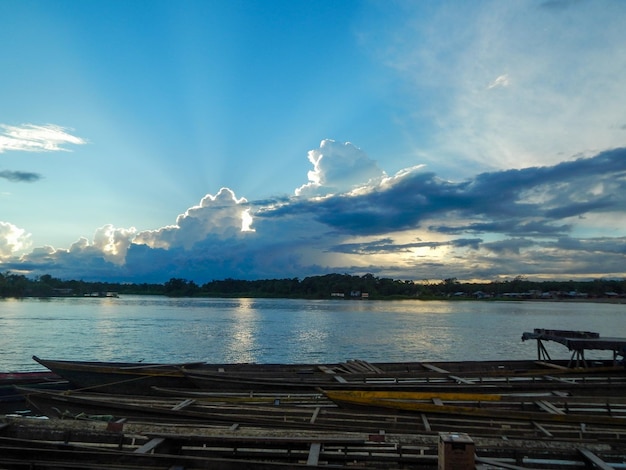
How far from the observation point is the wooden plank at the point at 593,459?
24.8 ft

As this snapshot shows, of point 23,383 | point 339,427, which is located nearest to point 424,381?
point 339,427

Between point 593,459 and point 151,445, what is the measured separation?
7.24 meters

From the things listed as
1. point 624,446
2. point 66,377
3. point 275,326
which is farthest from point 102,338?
point 624,446

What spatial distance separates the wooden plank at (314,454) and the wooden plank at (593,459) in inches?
171

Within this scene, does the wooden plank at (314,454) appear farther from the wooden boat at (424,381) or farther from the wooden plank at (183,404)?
the wooden boat at (424,381)

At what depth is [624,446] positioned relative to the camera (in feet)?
30.8

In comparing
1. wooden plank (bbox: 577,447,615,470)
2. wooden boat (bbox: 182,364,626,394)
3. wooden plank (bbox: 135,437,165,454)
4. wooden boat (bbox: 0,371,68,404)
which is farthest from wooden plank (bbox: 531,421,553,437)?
wooden boat (bbox: 0,371,68,404)

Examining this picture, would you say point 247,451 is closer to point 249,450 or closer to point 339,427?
point 249,450

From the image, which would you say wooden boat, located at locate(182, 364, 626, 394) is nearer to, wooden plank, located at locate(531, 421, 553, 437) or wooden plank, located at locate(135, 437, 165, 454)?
wooden plank, located at locate(531, 421, 553, 437)

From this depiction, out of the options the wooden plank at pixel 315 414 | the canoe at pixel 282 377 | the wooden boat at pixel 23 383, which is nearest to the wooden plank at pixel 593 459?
the wooden plank at pixel 315 414

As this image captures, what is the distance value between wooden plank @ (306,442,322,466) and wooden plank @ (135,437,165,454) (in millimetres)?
2629

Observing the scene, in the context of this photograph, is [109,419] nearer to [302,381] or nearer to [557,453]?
[302,381]

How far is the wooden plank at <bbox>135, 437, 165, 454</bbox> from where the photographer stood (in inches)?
321

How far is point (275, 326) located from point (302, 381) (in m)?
62.1
